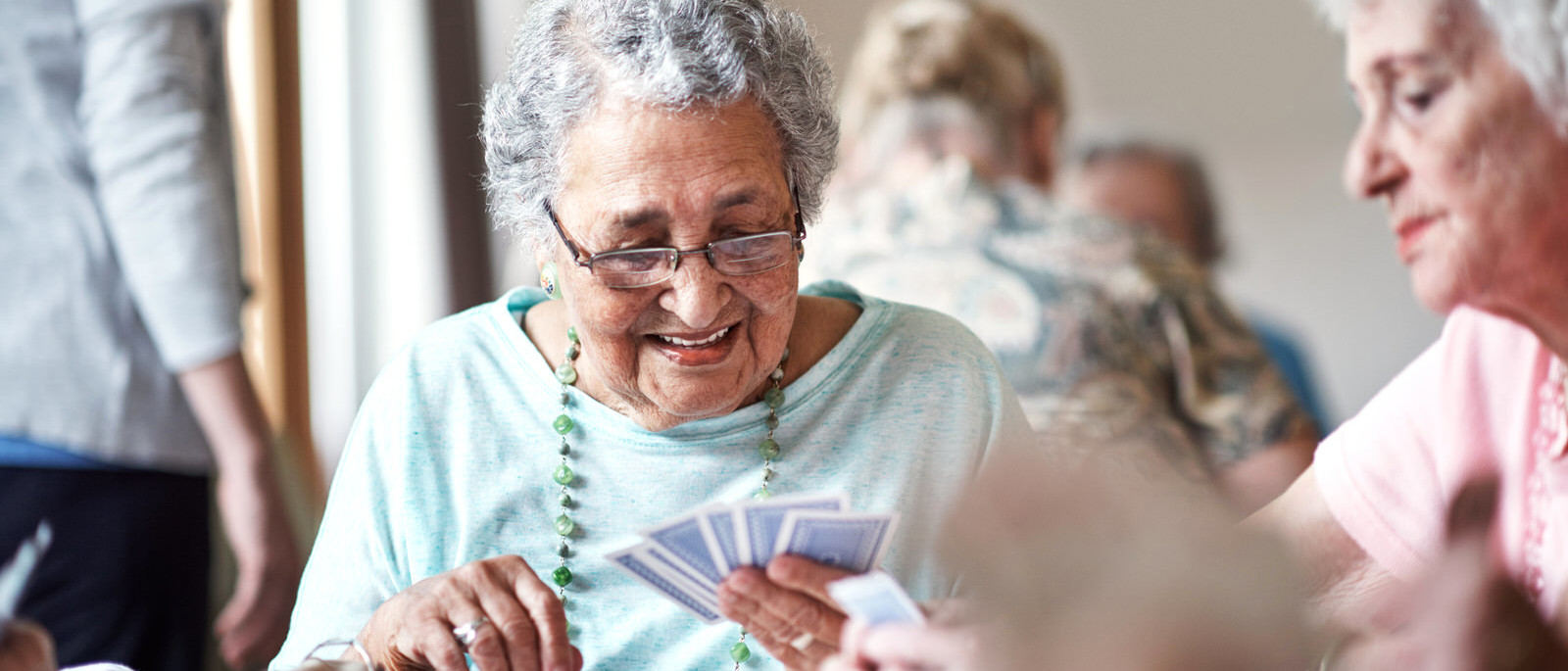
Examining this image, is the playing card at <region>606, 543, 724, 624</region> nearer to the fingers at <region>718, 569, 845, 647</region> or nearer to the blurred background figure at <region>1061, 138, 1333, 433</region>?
the fingers at <region>718, 569, 845, 647</region>

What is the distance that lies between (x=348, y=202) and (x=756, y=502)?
2459 mm

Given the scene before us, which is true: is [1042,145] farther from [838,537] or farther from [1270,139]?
[838,537]

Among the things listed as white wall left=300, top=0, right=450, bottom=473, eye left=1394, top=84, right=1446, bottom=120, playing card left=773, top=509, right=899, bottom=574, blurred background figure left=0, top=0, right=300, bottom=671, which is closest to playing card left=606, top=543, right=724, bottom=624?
playing card left=773, top=509, right=899, bottom=574

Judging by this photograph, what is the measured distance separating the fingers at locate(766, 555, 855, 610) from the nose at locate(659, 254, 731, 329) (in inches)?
12.8

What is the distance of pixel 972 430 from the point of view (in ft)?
4.70

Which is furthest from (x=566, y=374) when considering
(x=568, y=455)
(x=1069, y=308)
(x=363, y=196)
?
(x=363, y=196)

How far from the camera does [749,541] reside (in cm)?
101

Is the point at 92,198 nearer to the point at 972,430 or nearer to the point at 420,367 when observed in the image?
the point at 420,367

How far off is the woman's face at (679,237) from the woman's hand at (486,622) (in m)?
0.29

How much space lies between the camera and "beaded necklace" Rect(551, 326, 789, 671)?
1.36 m

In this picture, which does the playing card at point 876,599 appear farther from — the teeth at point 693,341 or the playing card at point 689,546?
the teeth at point 693,341

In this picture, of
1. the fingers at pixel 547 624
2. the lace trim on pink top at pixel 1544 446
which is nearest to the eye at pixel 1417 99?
the lace trim on pink top at pixel 1544 446

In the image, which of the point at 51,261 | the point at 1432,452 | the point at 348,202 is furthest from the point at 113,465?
the point at 1432,452

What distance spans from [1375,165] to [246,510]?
2333mm
